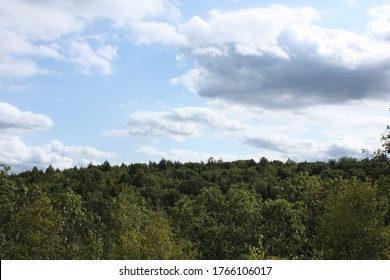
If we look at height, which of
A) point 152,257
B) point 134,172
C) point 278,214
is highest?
point 134,172

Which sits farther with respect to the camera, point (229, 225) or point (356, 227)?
point (229, 225)

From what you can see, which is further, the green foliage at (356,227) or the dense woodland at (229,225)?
the dense woodland at (229,225)

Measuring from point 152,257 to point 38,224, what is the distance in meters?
12.4

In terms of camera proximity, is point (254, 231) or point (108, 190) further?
point (108, 190)

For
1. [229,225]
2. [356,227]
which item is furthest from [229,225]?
[356,227]

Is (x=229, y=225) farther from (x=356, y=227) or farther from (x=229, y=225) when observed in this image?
(x=356, y=227)

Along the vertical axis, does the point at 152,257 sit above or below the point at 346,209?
below

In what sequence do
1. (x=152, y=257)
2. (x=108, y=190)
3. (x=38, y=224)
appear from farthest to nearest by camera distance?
1. (x=108, y=190)
2. (x=38, y=224)
3. (x=152, y=257)

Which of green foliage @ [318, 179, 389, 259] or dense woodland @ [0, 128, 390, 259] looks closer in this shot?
green foliage @ [318, 179, 389, 259]

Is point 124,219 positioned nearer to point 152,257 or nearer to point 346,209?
point 152,257

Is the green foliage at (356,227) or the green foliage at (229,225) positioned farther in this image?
the green foliage at (229,225)

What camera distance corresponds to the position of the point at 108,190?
142625mm
